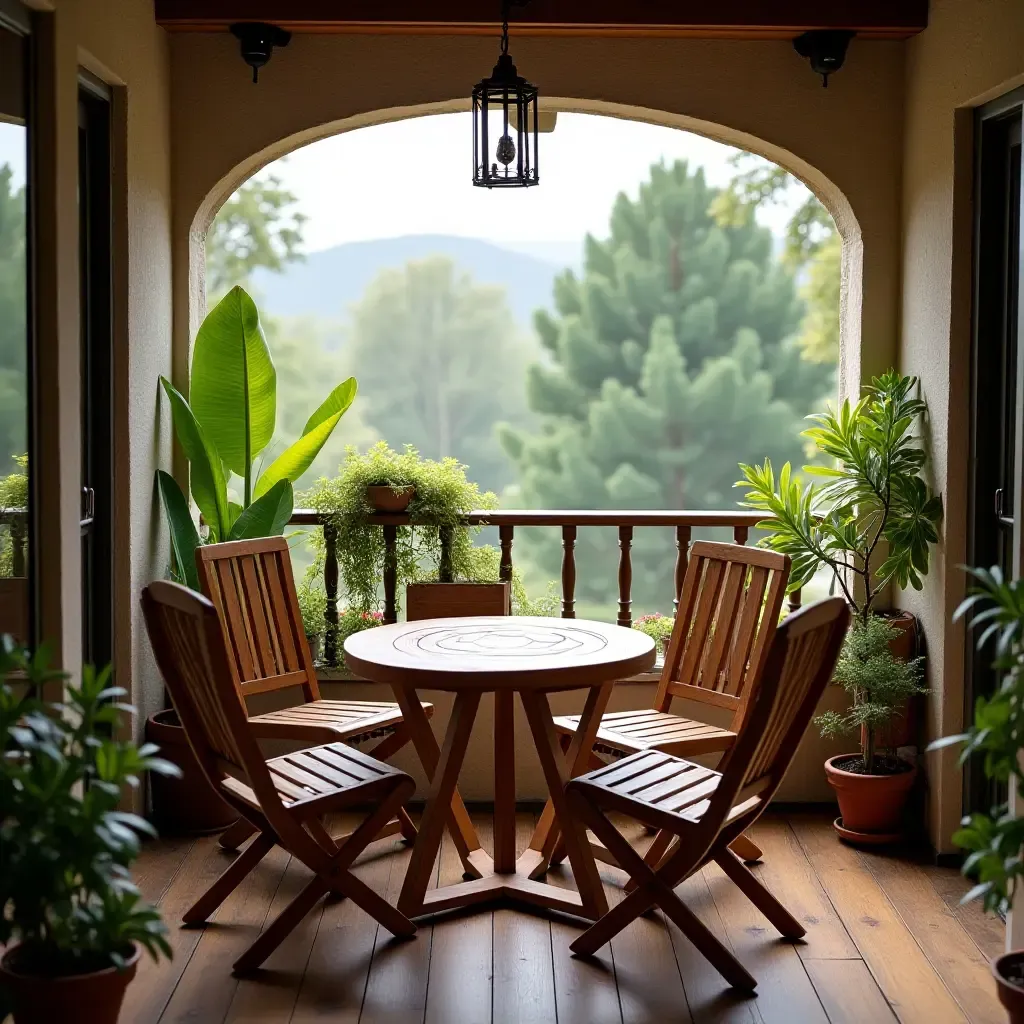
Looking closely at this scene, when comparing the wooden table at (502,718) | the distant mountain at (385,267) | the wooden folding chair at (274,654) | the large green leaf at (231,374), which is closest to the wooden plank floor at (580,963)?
the wooden table at (502,718)

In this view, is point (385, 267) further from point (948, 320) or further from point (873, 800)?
point (873, 800)

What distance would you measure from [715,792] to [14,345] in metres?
2.14

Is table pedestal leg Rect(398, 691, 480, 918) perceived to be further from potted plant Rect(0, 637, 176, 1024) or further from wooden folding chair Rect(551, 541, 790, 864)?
potted plant Rect(0, 637, 176, 1024)

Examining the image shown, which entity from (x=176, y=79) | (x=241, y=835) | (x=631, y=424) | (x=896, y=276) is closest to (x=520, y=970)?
(x=241, y=835)

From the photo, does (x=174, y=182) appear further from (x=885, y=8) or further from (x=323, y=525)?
(x=885, y=8)

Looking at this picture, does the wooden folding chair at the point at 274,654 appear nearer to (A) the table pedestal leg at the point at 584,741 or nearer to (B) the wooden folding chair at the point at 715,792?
(A) the table pedestal leg at the point at 584,741

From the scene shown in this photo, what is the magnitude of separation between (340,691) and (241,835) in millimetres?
759

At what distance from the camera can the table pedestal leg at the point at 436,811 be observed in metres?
3.78

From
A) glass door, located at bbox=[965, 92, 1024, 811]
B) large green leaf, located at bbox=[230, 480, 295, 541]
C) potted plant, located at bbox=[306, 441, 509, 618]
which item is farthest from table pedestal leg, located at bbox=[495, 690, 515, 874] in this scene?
glass door, located at bbox=[965, 92, 1024, 811]

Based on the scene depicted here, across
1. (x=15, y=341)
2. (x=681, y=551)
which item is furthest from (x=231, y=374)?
(x=681, y=551)

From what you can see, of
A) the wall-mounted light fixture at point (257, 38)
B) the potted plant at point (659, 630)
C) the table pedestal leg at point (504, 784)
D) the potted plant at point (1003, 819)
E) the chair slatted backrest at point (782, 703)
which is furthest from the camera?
the potted plant at point (659, 630)

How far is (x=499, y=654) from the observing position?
3.83 metres

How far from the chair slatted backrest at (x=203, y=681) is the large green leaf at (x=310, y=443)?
1.52m

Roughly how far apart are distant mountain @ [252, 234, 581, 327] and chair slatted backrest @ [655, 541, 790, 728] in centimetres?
1251
